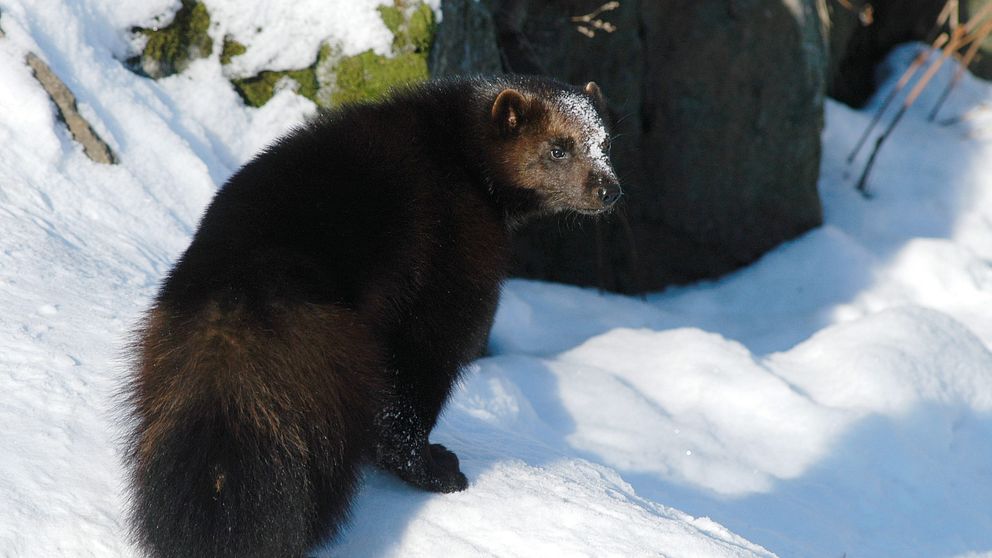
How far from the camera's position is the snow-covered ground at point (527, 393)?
2904 millimetres

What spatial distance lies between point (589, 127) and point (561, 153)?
0.13 meters

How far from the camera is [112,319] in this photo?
3.62m

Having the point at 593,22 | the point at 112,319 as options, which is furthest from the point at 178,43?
Answer: the point at 593,22

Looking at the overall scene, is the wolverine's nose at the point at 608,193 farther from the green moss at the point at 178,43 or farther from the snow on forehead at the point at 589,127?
the green moss at the point at 178,43

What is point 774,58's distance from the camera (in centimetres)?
817

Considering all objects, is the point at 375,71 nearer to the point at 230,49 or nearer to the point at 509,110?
the point at 230,49

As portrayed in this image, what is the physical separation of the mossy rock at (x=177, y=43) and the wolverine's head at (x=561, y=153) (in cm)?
217

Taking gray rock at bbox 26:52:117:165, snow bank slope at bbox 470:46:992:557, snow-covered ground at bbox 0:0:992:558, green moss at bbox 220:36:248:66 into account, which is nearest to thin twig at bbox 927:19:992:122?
snow bank slope at bbox 470:46:992:557

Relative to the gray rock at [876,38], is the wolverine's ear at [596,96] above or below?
above

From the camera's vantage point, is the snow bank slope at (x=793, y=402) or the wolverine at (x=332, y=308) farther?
the snow bank slope at (x=793, y=402)

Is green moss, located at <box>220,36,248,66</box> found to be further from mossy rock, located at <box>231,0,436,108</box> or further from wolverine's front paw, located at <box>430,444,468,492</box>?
wolverine's front paw, located at <box>430,444,468,492</box>

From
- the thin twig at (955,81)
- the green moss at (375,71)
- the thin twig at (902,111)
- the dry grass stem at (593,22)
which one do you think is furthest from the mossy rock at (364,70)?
the thin twig at (955,81)

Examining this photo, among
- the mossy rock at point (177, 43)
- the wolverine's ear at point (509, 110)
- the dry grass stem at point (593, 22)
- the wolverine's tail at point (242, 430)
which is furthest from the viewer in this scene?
the dry grass stem at point (593, 22)

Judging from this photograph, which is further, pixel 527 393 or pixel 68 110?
pixel 527 393
